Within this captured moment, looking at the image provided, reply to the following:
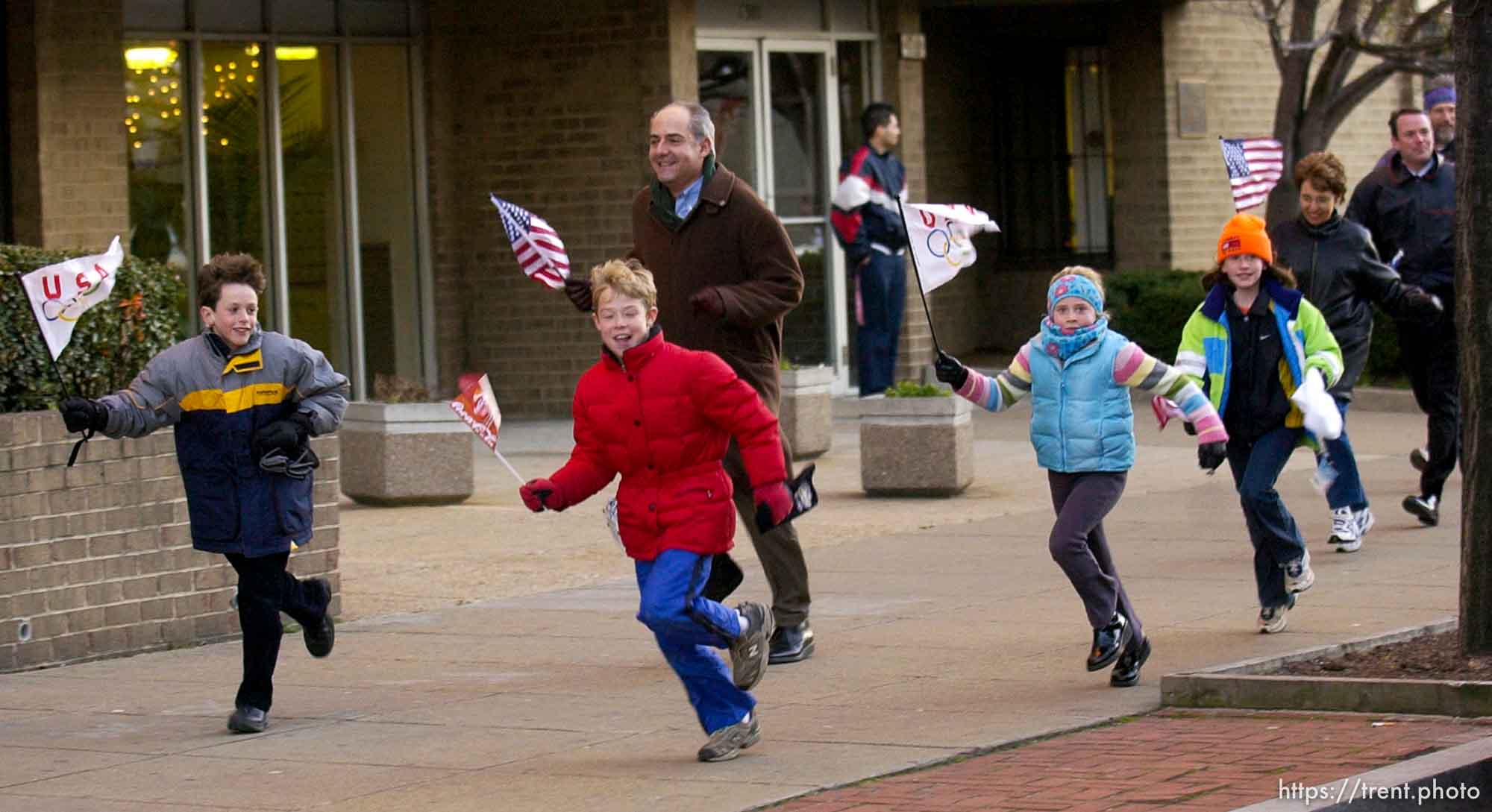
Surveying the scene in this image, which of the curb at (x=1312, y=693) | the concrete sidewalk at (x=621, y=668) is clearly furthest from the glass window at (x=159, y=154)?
the curb at (x=1312, y=693)

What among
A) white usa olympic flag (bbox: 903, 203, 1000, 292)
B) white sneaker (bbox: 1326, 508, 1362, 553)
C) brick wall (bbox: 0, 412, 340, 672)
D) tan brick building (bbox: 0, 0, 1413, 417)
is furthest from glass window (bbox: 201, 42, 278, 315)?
white usa olympic flag (bbox: 903, 203, 1000, 292)

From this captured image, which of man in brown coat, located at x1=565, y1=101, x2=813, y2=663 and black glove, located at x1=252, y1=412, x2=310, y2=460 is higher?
man in brown coat, located at x1=565, y1=101, x2=813, y2=663

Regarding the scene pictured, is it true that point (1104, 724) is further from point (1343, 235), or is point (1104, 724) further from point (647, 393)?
point (1343, 235)

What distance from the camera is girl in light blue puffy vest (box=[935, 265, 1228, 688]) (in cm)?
782

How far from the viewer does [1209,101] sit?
72.7 ft

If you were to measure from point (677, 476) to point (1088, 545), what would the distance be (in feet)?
5.81

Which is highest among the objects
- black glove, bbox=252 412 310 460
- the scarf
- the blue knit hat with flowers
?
the blue knit hat with flowers

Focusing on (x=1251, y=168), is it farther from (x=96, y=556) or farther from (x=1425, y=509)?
(x=96, y=556)

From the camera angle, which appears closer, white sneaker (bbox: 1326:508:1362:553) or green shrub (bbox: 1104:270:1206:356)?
white sneaker (bbox: 1326:508:1362:553)

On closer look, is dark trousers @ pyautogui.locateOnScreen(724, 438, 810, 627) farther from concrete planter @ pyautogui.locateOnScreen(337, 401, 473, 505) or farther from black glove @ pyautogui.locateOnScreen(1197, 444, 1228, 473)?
concrete planter @ pyautogui.locateOnScreen(337, 401, 473, 505)

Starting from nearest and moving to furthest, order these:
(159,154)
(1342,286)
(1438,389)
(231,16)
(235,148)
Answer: (1342,286) < (1438,389) < (159,154) < (231,16) < (235,148)

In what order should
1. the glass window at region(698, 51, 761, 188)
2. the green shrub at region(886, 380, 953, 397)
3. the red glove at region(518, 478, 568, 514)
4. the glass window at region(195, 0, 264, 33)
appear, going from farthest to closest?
the glass window at region(698, 51, 761, 188) < the glass window at region(195, 0, 264, 33) < the green shrub at region(886, 380, 953, 397) < the red glove at region(518, 478, 568, 514)

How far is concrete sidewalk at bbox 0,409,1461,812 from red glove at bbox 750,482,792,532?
69 centimetres

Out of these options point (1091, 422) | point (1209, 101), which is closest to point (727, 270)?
point (1091, 422)
